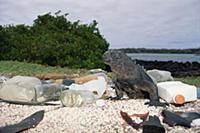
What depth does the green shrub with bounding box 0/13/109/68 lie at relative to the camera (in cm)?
1773

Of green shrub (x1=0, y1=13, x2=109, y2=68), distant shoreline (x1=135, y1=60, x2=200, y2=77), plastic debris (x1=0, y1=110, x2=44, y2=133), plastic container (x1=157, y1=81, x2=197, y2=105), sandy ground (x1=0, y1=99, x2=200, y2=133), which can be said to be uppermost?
green shrub (x1=0, y1=13, x2=109, y2=68)

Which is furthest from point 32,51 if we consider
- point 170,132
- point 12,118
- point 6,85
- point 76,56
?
point 170,132

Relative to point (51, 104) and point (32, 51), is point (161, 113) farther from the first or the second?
point (32, 51)

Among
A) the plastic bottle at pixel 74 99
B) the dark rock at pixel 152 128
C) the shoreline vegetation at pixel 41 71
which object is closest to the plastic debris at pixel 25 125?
the plastic bottle at pixel 74 99

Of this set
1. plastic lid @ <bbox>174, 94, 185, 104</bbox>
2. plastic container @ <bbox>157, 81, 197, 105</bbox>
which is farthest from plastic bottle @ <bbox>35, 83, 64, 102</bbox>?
plastic lid @ <bbox>174, 94, 185, 104</bbox>

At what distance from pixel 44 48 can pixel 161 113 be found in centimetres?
1275

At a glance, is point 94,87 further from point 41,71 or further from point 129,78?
point 41,71

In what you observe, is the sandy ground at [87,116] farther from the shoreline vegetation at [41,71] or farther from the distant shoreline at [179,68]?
the distant shoreline at [179,68]

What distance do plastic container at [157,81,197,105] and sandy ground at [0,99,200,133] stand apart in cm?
12

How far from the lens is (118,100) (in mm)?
7078

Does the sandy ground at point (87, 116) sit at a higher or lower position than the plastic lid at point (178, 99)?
lower

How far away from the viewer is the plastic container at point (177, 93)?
6.71 meters

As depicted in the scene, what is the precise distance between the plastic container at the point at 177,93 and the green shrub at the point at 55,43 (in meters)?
10.3

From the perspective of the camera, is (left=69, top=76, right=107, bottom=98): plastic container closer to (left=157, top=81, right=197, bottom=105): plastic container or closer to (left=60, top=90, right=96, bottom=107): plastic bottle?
(left=60, top=90, right=96, bottom=107): plastic bottle
